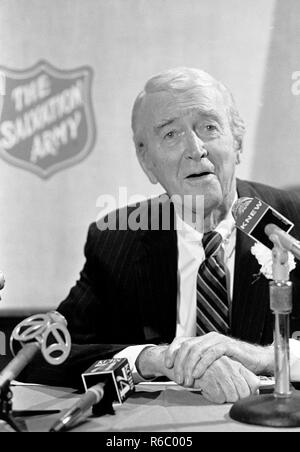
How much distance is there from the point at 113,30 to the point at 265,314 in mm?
1329

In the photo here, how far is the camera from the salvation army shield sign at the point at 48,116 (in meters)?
2.91

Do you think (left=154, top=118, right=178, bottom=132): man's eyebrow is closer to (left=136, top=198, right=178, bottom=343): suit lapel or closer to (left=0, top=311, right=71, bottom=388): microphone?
(left=136, top=198, right=178, bottom=343): suit lapel

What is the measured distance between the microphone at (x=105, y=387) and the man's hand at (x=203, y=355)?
13 centimetres

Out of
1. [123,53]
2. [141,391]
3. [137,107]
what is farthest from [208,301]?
[123,53]

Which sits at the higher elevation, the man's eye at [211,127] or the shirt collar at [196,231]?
the man's eye at [211,127]

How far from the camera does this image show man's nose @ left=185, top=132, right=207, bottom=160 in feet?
7.96

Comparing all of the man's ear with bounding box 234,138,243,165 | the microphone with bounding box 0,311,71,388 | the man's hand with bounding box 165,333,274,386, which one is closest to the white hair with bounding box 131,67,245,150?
the man's ear with bounding box 234,138,243,165

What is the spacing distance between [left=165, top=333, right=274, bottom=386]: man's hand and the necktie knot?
55 centimetres

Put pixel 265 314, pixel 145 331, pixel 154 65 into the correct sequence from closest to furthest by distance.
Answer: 1. pixel 265 314
2. pixel 145 331
3. pixel 154 65

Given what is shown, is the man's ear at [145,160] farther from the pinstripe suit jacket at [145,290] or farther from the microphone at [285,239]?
the microphone at [285,239]

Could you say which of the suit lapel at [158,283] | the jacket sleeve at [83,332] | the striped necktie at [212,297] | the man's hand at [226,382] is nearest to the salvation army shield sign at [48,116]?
the jacket sleeve at [83,332]
